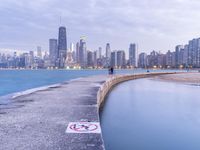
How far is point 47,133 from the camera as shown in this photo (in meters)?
7.74

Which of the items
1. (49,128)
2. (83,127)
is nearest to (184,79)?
(83,127)

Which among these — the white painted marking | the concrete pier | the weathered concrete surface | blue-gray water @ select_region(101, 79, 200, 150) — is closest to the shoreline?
blue-gray water @ select_region(101, 79, 200, 150)

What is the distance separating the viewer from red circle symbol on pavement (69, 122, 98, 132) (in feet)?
27.0

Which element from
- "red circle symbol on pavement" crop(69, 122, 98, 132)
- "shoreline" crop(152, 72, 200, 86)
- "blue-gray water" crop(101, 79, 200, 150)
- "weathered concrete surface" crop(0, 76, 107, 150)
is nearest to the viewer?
"weathered concrete surface" crop(0, 76, 107, 150)

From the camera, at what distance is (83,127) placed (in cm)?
843

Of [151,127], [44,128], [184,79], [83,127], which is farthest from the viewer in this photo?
[184,79]

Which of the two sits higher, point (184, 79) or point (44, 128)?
point (44, 128)

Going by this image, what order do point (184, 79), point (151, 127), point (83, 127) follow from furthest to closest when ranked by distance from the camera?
point (184, 79) < point (151, 127) < point (83, 127)

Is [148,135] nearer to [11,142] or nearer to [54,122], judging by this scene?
[54,122]

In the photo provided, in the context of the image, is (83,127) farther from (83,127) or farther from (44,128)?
(44,128)

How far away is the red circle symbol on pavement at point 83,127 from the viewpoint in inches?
324

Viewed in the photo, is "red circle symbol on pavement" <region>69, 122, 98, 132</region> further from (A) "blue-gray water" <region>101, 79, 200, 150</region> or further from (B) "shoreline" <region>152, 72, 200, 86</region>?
(B) "shoreline" <region>152, 72, 200, 86</region>

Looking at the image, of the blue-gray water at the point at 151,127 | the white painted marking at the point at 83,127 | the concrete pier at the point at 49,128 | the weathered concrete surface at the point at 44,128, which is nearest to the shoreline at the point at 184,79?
the blue-gray water at the point at 151,127

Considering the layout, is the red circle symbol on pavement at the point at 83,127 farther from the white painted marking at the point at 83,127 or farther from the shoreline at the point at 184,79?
the shoreline at the point at 184,79
